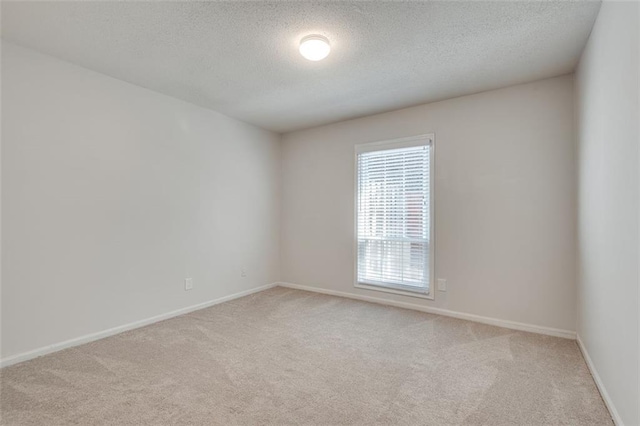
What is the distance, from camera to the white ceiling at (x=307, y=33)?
2074 mm

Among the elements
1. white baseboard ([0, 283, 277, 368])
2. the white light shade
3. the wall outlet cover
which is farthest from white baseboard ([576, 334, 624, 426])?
white baseboard ([0, 283, 277, 368])

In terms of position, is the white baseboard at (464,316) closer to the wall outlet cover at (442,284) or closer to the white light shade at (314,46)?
the wall outlet cover at (442,284)

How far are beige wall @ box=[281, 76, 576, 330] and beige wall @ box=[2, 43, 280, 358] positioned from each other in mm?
2072

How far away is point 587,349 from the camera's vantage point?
246 centimetres

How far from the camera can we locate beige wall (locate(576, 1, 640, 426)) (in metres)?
1.55

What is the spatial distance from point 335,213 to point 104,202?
2.79 metres

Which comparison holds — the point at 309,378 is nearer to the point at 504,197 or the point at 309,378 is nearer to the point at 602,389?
the point at 602,389

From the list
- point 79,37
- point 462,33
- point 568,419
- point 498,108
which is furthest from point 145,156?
point 568,419

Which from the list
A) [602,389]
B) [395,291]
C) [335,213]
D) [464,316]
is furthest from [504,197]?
[335,213]

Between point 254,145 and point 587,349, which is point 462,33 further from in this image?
point 254,145

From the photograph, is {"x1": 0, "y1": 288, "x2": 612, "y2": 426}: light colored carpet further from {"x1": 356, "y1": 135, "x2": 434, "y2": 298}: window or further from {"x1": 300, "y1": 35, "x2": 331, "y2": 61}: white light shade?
{"x1": 300, "y1": 35, "x2": 331, "y2": 61}: white light shade

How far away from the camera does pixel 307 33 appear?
2.32 meters

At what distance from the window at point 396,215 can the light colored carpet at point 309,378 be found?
769mm

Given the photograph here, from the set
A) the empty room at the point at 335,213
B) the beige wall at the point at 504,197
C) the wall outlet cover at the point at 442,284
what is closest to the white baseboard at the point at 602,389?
the empty room at the point at 335,213
